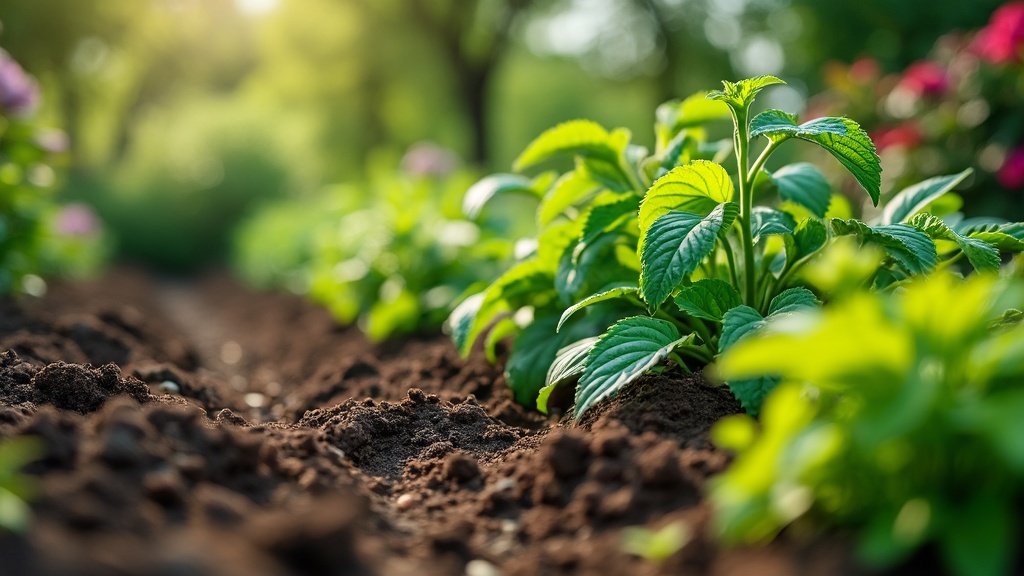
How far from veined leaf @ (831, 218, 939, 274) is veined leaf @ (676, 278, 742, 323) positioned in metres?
0.33

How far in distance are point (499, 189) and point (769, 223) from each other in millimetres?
1014

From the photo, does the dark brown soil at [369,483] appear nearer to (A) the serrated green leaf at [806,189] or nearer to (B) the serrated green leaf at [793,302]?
(B) the serrated green leaf at [793,302]

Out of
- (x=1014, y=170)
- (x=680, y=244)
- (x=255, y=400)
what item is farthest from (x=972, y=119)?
(x=255, y=400)

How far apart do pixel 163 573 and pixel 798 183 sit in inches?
83.8

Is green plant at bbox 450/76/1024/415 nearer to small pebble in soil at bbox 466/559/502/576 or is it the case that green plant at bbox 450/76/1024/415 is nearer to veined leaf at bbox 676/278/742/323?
veined leaf at bbox 676/278/742/323

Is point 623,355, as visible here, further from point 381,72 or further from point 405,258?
point 381,72

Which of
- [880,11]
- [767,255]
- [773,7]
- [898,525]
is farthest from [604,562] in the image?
[773,7]

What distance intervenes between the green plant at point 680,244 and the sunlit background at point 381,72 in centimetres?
836

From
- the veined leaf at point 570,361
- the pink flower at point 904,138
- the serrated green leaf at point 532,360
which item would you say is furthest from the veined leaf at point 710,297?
the pink flower at point 904,138

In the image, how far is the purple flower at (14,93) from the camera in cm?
486

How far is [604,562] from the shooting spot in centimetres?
149

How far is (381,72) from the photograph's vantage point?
2272 centimetres

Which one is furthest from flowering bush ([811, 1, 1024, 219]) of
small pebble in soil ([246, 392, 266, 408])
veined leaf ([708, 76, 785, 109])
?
small pebble in soil ([246, 392, 266, 408])

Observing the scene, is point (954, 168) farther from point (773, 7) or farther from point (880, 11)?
point (773, 7)
